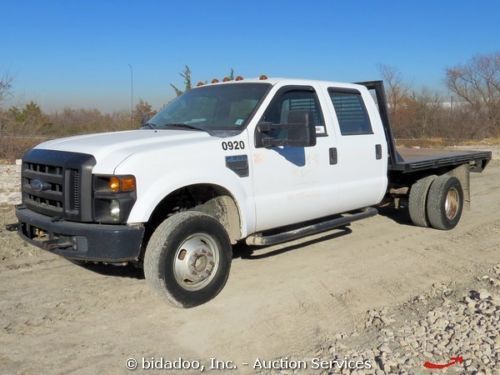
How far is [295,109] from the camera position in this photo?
5691mm

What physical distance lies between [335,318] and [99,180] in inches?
87.7

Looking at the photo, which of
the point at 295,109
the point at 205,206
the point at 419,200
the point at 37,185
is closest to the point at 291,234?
the point at 205,206

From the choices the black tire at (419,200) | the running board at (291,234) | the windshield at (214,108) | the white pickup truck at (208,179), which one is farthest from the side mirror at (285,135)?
the black tire at (419,200)

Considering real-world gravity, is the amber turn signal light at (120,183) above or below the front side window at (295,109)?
below

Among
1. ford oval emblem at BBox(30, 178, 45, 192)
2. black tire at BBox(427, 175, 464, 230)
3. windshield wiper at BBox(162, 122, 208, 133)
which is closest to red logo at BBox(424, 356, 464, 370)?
windshield wiper at BBox(162, 122, 208, 133)

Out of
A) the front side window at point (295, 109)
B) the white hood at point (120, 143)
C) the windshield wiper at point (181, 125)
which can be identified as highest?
the front side window at point (295, 109)

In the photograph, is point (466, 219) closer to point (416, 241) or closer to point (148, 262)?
point (416, 241)

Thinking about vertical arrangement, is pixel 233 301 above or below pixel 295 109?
below

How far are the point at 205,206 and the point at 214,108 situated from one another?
3.72ft

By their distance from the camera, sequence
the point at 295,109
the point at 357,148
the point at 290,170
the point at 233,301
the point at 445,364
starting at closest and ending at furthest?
the point at 445,364 → the point at 233,301 → the point at 290,170 → the point at 295,109 → the point at 357,148

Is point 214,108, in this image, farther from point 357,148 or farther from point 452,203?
point 452,203

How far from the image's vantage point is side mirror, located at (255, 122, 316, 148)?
4949 millimetres

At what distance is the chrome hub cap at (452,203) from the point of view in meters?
7.68

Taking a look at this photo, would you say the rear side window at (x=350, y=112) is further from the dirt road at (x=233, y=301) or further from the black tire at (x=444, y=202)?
the black tire at (x=444, y=202)
